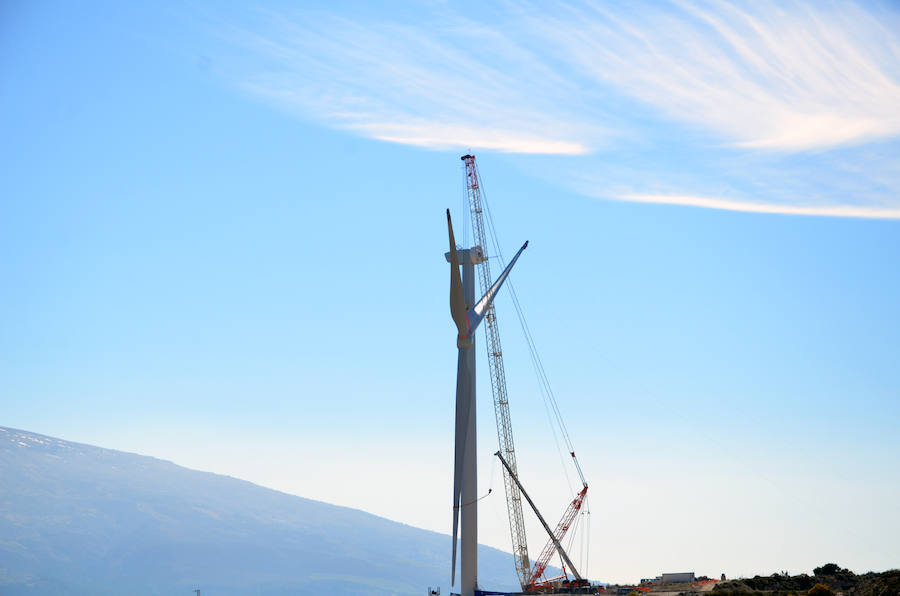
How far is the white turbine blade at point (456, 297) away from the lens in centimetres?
11956

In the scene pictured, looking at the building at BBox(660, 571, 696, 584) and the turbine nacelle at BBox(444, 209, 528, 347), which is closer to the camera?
the turbine nacelle at BBox(444, 209, 528, 347)

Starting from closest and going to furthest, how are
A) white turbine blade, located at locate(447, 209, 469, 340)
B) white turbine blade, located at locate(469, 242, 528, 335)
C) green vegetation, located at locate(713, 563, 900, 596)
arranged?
green vegetation, located at locate(713, 563, 900, 596) < white turbine blade, located at locate(447, 209, 469, 340) < white turbine blade, located at locate(469, 242, 528, 335)

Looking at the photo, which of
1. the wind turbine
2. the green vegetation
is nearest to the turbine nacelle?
the wind turbine

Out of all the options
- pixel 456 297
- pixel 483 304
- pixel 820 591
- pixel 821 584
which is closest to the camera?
pixel 820 591

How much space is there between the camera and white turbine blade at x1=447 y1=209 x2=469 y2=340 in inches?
4707

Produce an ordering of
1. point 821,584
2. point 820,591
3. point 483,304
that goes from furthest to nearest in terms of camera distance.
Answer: point 483,304, point 821,584, point 820,591

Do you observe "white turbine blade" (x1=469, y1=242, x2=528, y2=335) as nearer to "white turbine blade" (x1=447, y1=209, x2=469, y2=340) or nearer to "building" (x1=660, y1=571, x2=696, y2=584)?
"white turbine blade" (x1=447, y1=209, x2=469, y2=340)

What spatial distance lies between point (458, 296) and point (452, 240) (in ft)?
23.7

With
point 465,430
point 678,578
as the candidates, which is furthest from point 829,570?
point 465,430

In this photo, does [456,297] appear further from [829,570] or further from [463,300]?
[829,570]

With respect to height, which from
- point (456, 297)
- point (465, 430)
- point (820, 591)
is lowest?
point (820, 591)

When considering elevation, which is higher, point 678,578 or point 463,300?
point 463,300

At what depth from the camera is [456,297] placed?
12162cm

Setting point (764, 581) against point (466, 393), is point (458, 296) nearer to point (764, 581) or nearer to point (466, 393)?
point (466, 393)
